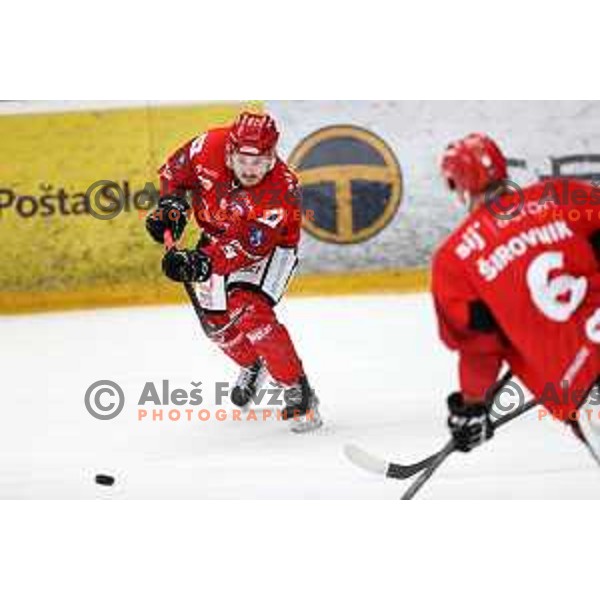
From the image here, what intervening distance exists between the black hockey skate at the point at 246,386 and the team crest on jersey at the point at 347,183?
0.35 m

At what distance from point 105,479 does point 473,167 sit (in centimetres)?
104

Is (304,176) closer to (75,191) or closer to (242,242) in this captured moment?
(242,242)

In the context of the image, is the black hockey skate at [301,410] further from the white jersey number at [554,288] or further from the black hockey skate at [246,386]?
the white jersey number at [554,288]

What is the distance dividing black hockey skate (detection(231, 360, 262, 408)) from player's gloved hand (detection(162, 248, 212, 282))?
240mm

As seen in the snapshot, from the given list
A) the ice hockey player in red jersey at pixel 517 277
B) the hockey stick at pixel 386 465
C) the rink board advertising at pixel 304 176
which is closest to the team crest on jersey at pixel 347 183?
the rink board advertising at pixel 304 176

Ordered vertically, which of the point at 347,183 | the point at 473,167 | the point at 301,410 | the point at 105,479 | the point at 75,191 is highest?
the point at 473,167

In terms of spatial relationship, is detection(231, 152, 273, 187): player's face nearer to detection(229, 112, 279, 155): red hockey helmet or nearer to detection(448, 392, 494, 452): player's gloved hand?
detection(229, 112, 279, 155): red hockey helmet

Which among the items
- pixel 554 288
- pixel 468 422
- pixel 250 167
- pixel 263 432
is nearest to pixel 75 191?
pixel 250 167

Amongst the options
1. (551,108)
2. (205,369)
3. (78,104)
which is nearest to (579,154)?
(551,108)

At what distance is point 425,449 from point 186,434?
52 cm

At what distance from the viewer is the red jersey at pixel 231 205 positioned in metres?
2.74

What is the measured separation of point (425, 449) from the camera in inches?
104

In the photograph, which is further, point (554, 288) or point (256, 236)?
point (256, 236)

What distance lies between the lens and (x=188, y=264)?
108 inches
